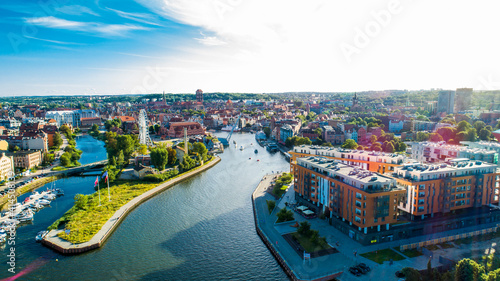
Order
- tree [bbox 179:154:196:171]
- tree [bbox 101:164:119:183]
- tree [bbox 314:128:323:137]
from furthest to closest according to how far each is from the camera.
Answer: tree [bbox 314:128:323:137], tree [bbox 179:154:196:171], tree [bbox 101:164:119:183]

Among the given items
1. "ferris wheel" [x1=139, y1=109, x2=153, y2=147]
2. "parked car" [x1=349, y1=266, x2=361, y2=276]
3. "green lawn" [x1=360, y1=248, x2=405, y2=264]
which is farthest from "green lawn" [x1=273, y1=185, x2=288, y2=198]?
"ferris wheel" [x1=139, y1=109, x2=153, y2=147]

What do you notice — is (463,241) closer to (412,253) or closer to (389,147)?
(412,253)

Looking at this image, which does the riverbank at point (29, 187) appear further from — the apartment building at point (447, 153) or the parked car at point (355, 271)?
the apartment building at point (447, 153)

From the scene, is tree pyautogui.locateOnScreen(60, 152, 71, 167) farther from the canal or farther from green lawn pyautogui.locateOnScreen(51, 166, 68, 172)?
the canal

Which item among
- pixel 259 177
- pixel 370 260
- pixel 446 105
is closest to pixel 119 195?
pixel 259 177

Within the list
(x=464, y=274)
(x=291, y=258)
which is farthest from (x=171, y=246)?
(x=464, y=274)

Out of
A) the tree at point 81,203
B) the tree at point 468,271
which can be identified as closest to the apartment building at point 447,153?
the tree at point 468,271

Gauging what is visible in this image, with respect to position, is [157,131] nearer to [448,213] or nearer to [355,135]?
[355,135]
